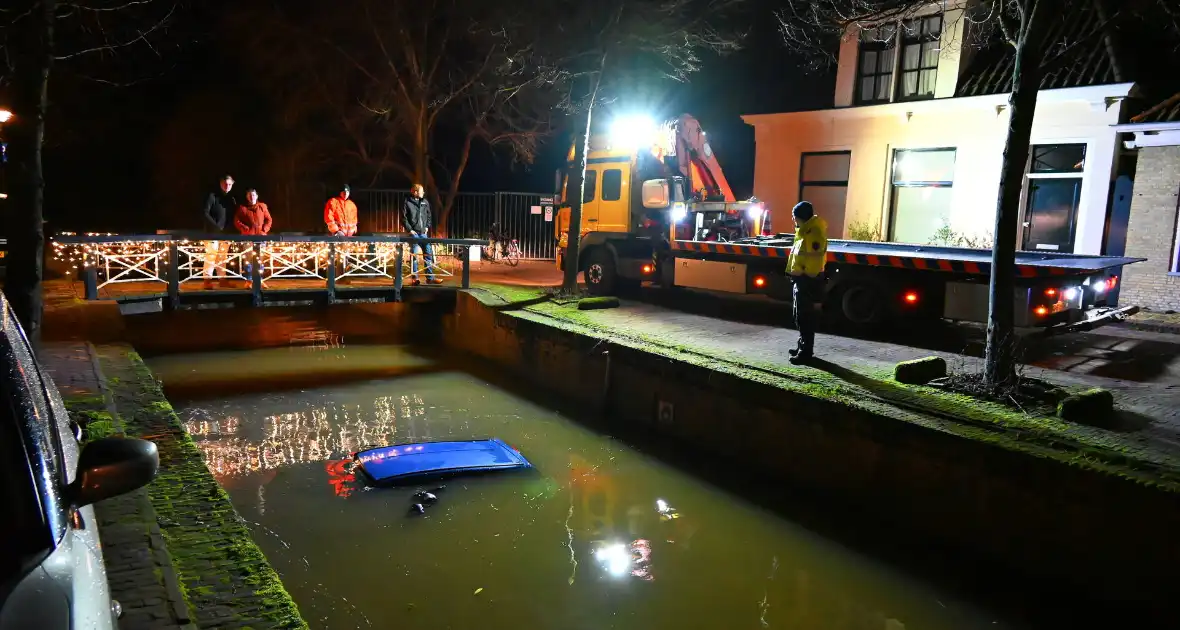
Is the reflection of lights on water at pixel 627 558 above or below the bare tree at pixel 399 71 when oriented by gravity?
below

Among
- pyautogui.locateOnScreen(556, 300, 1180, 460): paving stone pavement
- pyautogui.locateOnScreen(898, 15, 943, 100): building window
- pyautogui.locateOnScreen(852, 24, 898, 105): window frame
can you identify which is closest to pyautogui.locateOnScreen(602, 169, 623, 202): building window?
pyautogui.locateOnScreen(556, 300, 1180, 460): paving stone pavement

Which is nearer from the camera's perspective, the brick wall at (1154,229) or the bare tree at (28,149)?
the bare tree at (28,149)

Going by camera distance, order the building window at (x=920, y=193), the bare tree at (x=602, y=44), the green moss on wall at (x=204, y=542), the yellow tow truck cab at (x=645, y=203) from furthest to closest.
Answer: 1. the building window at (x=920, y=193)
2. the yellow tow truck cab at (x=645, y=203)
3. the bare tree at (x=602, y=44)
4. the green moss on wall at (x=204, y=542)

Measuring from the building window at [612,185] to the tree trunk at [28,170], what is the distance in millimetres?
9160

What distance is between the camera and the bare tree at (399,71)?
733 inches

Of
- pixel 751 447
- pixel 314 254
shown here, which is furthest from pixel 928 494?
pixel 314 254

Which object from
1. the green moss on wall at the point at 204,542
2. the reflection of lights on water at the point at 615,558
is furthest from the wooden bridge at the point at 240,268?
the reflection of lights on water at the point at 615,558

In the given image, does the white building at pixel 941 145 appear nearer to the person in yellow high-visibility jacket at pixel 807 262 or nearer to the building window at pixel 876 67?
the building window at pixel 876 67

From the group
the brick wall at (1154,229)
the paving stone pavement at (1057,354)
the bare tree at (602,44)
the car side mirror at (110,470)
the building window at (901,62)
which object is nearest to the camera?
the car side mirror at (110,470)

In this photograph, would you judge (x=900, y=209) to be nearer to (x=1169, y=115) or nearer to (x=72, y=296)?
(x=1169, y=115)

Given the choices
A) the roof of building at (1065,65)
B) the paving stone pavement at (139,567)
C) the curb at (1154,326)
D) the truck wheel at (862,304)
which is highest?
the roof of building at (1065,65)

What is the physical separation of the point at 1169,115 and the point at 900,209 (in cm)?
509

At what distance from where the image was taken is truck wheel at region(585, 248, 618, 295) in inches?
574

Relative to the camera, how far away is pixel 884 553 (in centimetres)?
647
